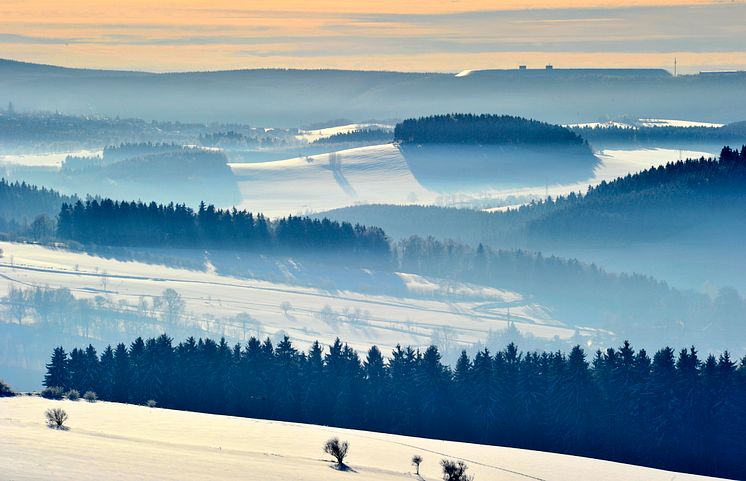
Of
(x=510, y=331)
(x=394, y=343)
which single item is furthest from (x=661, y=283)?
(x=394, y=343)

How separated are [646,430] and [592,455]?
139 inches

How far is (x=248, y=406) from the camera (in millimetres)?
91062

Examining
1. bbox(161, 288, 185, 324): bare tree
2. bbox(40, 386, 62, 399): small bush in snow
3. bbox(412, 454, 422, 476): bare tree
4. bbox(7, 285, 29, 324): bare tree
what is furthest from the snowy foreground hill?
bbox(161, 288, 185, 324): bare tree

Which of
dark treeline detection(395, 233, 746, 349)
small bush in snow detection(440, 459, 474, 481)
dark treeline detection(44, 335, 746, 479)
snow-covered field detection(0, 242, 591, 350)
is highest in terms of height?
dark treeline detection(395, 233, 746, 349)

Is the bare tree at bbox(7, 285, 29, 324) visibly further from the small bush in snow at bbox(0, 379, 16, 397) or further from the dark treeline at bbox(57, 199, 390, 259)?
the small bush in snow at bbox(0, 379, 16, 397)

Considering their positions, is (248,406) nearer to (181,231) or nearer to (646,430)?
(646,430)

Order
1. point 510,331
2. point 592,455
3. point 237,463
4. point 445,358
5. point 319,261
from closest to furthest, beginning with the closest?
point 237,463, point 592,455, point 445,358, point 510,331, point 319,261

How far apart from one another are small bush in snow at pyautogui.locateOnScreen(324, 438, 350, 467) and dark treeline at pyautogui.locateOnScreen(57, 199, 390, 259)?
4815 inches

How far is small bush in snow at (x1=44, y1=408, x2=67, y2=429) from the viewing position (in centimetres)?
6781

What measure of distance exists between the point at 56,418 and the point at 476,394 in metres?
28.7

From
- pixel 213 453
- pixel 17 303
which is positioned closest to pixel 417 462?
pixel 213 453

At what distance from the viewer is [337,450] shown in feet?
217

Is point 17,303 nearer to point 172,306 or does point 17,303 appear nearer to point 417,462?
point 172,306

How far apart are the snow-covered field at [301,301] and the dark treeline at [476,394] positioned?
131 feet
